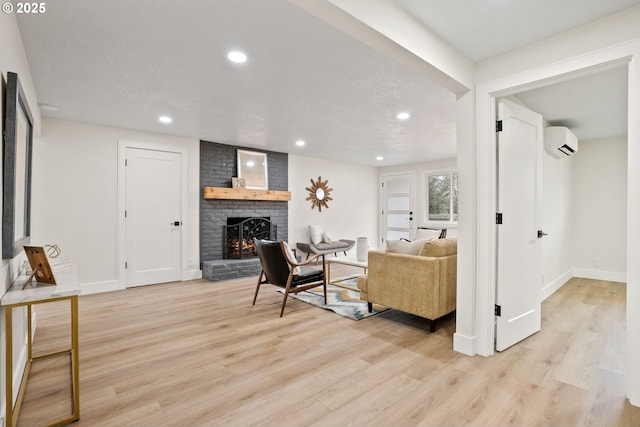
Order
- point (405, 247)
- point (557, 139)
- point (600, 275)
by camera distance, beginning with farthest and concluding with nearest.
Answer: point (600, 275) → point (557, 139) → point (405, 247)

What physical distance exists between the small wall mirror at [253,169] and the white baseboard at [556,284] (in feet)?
15.1

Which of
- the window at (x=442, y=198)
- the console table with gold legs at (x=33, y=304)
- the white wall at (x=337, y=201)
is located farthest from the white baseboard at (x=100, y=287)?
the window at (x=442, y=198)

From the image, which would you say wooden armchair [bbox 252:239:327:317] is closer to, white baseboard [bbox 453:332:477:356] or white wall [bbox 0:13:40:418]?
white baseboard [bbox 453:332:477:356]

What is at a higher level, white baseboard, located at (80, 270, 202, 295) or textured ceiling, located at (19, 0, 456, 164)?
textured ceiling, located at (19, 0, 456, 164)

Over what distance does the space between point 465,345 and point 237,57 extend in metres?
2.82

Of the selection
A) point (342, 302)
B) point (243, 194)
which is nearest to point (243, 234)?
point (243, 194)

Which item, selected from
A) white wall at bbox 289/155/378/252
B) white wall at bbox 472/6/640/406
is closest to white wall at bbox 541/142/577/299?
white wall at bbox 472/6/640/406

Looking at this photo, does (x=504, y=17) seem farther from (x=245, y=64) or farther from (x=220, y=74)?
(x=220, y=74)

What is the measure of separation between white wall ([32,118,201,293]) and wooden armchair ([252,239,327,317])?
7.96 feet

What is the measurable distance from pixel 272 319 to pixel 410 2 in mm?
2860

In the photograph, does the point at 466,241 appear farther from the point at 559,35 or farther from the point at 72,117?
the point at 72,117

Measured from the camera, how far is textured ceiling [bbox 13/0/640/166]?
1905mm

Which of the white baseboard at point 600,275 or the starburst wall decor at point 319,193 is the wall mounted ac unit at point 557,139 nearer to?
Answer: the white baseboard at point 600,275

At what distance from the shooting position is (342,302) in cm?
378
